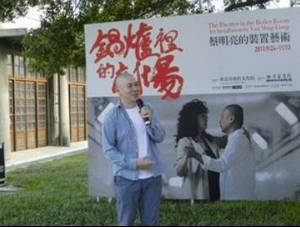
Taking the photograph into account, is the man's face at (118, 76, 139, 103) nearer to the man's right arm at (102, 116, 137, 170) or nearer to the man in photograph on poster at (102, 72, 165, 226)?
the man in photograph on poster at (102, 72, 165, 226)

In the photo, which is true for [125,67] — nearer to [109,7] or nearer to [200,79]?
[200,79]

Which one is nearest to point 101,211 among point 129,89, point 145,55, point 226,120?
point 226,120

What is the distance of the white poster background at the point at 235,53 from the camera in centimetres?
780

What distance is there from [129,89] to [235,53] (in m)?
2.84

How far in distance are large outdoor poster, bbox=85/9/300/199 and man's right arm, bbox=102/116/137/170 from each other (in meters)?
2.82

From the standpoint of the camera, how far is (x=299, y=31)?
7.76 metres

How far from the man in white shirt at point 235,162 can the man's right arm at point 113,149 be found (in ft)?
9.58

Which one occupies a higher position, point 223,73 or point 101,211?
point 223,73

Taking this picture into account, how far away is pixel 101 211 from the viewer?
827 cm

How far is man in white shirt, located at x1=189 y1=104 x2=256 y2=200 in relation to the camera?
8.09 metres

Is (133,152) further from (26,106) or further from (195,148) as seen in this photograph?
(26,106)

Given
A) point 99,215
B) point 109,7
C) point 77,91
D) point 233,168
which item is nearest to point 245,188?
point 233,168

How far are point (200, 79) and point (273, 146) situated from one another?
127 centimetres

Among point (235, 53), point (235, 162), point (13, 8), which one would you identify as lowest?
point (235, 162)
